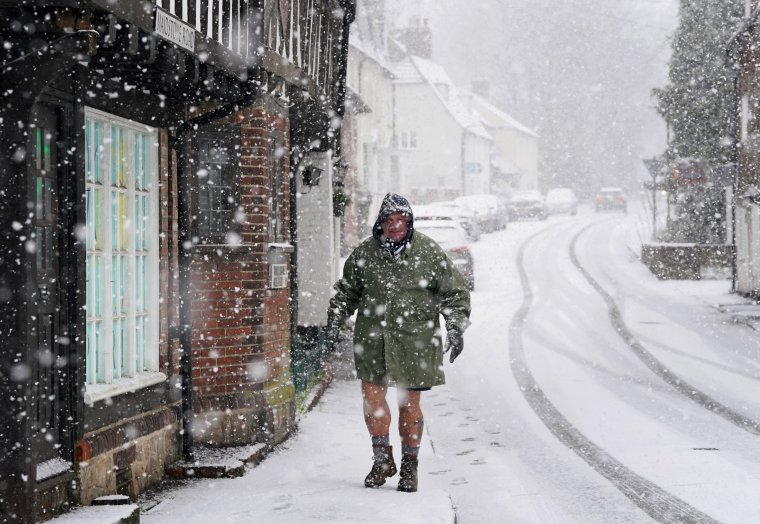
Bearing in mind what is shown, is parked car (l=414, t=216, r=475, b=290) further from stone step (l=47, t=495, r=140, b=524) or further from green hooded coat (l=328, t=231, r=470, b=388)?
stone step (l=47, t=495, r=140, b=524)

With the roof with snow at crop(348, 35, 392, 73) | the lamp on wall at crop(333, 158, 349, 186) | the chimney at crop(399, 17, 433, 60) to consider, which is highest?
the chimney at crop(399, 17, 433, 60)

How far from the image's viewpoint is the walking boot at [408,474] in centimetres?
700

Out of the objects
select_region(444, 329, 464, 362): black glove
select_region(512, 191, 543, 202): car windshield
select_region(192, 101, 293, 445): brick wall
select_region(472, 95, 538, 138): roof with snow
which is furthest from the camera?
select_region(472, 95, 538, 138): roof with snow

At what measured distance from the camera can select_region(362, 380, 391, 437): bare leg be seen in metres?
7.03

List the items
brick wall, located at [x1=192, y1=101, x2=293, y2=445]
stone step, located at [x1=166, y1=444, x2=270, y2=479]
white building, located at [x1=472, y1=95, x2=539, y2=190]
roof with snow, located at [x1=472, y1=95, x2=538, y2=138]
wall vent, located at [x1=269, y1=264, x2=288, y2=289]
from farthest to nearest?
roof with snow, located at [x1=472, y1=95, x2=538, y2=138] < white building, located at [x1=472, y1=95, x2=539, y2=190] < wall vent, located at [x1=269, y1=264, x2=288, y2=289] < brick wall, located at [x1=192, y1=101, x2=293, y2=445] < stone step, located at [x1=166, y1=444, x2=270, y2=479]

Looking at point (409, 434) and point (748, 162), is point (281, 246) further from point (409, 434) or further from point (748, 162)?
point (748, 162)

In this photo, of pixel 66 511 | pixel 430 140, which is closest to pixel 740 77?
pixel 66 511

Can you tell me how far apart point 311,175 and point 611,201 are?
53.7m

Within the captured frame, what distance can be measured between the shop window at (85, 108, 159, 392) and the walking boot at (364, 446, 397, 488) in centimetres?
169

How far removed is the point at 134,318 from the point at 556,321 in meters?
13.1

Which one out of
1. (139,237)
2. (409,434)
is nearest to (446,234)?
(139,237)

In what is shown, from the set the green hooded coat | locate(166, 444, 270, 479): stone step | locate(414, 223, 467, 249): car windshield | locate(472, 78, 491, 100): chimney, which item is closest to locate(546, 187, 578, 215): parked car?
locate(472, 78, 491, 100): chimney

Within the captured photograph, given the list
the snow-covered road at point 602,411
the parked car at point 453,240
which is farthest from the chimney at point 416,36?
the snow-covered road at point 602,411

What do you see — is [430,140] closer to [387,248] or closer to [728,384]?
[728,384]
